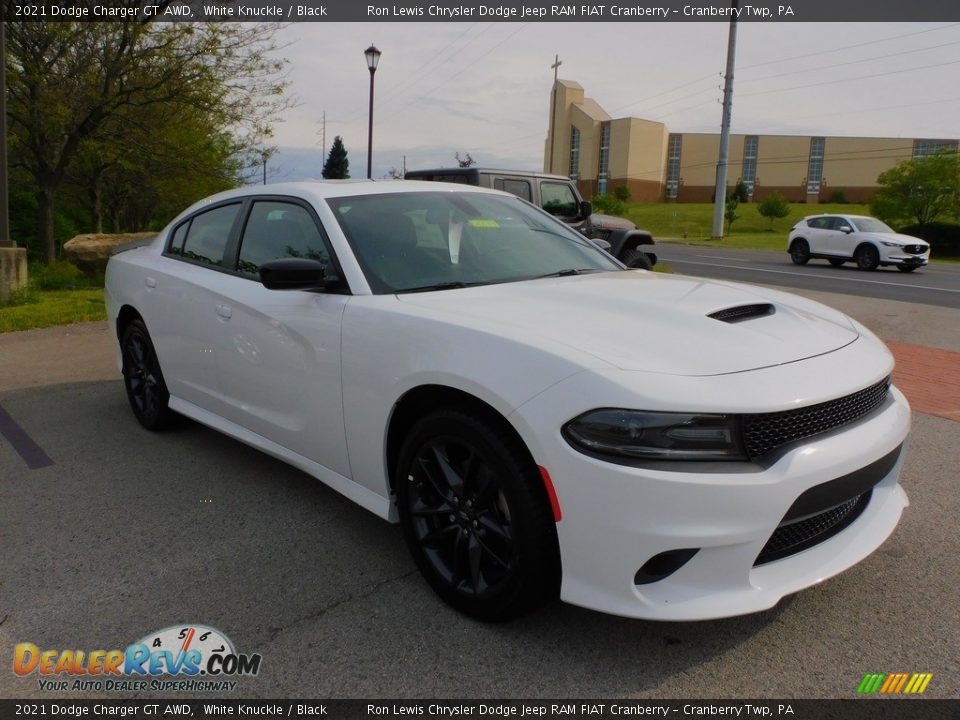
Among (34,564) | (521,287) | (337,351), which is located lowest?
(34,564)

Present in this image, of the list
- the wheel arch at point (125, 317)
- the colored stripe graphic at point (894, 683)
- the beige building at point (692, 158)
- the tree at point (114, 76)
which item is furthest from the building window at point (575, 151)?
the colored stripe graphic at point (894, 683)

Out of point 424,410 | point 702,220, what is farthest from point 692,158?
point 424,410

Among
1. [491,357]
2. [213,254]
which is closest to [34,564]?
[213,254]

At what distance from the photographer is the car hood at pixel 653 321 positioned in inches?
99.2

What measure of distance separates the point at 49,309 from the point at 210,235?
264 inches

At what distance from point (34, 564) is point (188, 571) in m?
0.67

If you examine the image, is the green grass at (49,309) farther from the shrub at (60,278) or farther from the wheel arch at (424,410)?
the wheel arch at (424,410)

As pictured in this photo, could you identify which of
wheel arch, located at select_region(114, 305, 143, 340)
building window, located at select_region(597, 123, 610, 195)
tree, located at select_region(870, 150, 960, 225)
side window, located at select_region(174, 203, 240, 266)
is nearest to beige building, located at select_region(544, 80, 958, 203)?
building window, located at select_region(597, 123, 610, 195)

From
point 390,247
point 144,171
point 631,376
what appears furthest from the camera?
point 144,171

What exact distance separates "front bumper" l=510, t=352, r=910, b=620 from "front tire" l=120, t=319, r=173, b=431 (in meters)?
3.36

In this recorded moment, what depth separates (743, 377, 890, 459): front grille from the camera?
2.38 m

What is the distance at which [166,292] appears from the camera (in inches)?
183

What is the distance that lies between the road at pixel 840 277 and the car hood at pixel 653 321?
11700mm

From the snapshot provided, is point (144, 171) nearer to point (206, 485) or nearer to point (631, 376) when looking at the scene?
point (206, 485)
